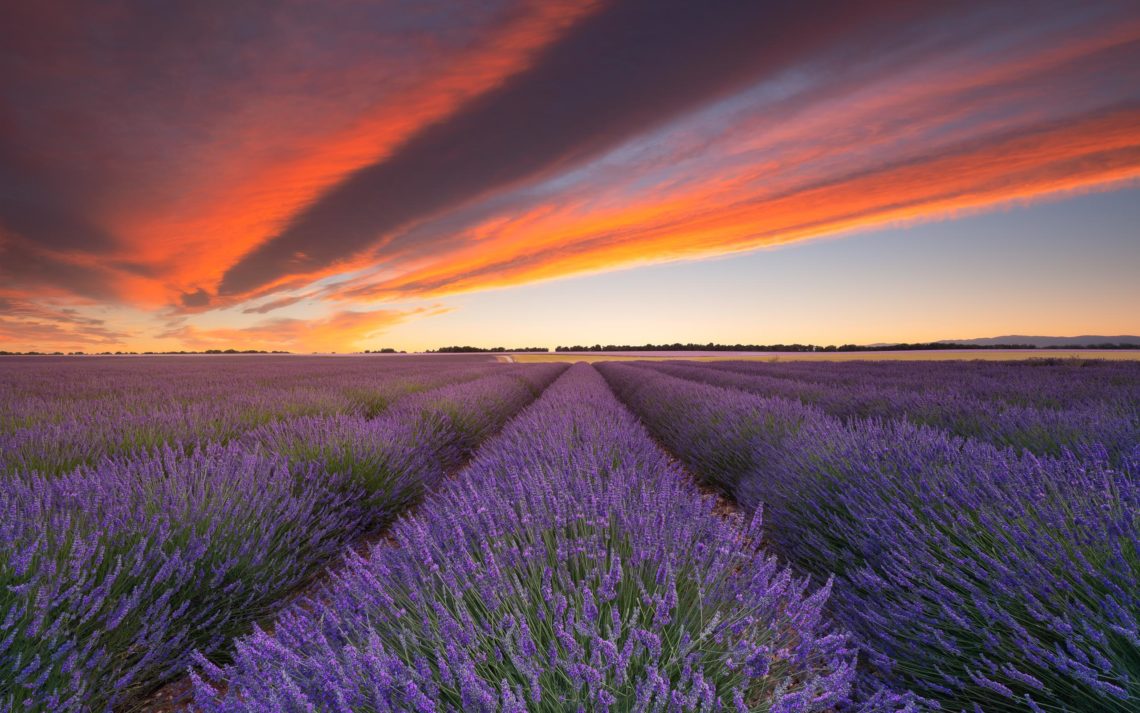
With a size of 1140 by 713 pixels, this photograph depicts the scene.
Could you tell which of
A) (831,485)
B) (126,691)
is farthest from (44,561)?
(831,485)

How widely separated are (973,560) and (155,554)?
3.32m

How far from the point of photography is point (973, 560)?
172cm

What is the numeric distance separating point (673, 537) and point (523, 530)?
0.58m

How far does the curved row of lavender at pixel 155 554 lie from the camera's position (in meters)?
1.58

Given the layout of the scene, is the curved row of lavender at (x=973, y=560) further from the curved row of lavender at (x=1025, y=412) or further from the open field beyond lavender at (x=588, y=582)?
the curved row of lavender at (x=1025, y=412)

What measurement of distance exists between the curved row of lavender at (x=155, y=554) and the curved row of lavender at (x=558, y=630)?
0.60 metres

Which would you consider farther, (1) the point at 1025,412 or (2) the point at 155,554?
(1) the point at 1025,412

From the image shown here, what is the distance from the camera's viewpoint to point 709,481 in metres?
5.36

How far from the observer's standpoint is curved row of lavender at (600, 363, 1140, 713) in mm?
1301

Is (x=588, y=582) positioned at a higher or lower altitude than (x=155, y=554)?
higher

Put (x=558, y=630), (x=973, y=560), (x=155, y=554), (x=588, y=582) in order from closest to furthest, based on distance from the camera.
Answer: (x=558, y=630) → (x=588, y=582) → (x=973, y=560) → (x=155, y=554)

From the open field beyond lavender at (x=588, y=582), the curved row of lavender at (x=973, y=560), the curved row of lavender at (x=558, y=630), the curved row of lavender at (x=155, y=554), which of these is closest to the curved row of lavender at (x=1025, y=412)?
the open field beyond lavender at (x=588, y=582)

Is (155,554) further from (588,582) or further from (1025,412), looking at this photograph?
(1025,412)

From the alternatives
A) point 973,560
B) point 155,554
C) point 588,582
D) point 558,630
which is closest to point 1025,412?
point 973,560
